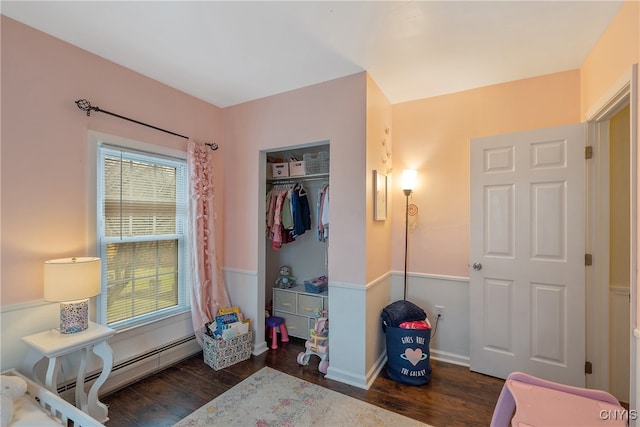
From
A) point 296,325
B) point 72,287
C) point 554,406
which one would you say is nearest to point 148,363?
point 72,287

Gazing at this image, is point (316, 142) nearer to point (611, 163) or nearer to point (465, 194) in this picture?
point (465, 194)

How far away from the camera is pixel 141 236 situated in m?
2.44

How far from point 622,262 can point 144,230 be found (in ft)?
12.4

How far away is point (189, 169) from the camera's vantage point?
2713mm

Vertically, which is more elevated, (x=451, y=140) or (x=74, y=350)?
(x=451, y=140)

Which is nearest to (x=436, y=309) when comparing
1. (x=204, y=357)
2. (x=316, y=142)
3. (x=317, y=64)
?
(x=316, y=142)

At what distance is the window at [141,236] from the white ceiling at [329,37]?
801 millimetres

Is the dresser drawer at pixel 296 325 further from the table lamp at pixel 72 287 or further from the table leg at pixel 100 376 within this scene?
the table lamp at pixel 72 287

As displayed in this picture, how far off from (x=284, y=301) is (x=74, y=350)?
1947 millimetres

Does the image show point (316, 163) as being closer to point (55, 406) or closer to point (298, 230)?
point (298, 230)

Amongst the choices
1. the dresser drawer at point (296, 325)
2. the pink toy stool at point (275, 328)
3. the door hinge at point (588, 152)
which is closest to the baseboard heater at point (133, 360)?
the pink toy stool at point (275, 328)

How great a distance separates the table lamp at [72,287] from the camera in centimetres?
171

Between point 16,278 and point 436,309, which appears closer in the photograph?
point 16,278

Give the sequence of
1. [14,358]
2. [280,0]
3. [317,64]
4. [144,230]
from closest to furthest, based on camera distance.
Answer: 1. [280,0]
2. [14,358]
3. [317,64]
4. [144,230]
